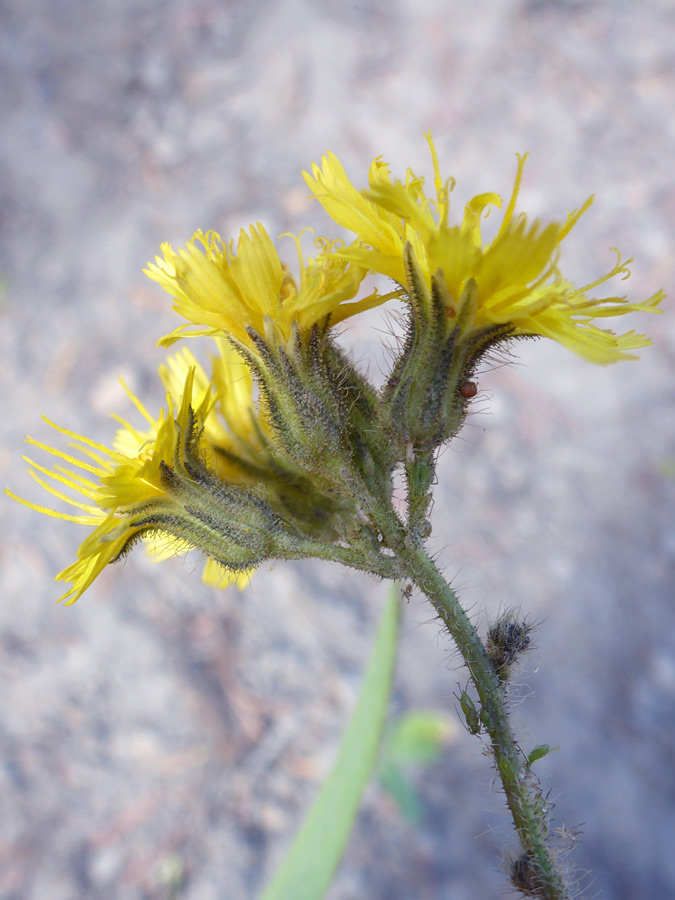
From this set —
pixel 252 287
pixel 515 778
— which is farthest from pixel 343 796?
pixel 252 287

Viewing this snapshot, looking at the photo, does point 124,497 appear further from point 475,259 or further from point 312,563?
point 312,563

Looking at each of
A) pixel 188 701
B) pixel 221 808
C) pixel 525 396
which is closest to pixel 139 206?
pixel 525 396

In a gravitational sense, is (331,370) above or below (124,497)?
above

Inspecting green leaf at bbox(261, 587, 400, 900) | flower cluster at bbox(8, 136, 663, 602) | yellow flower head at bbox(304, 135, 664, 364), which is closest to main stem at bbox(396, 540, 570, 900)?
flower cluster at bbox(8, 136, 663, 602)

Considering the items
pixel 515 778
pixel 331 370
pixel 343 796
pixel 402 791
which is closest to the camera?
pixel 515 778

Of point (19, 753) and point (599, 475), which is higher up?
point (599, 475)

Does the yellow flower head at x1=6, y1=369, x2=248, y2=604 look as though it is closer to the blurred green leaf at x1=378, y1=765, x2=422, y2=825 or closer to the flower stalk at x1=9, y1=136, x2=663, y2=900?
the flower stalk at x1=9, y1=136, x2=663, y2=900

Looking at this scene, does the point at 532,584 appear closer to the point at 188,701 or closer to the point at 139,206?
the point at 188,701
